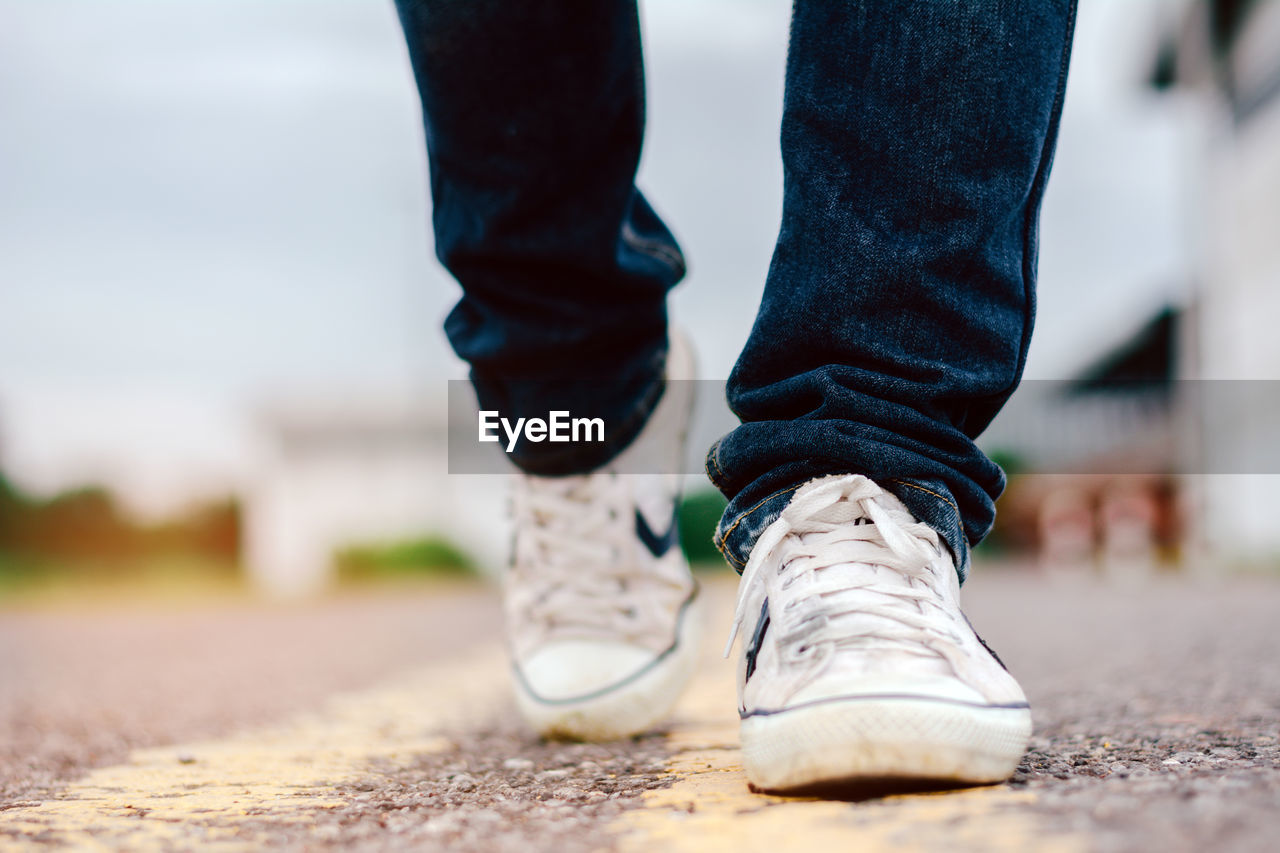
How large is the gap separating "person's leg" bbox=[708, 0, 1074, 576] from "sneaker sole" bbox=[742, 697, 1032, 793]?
174 mm

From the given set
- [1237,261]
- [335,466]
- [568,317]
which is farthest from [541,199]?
[335,466]

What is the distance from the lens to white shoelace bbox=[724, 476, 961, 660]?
30.1 inches

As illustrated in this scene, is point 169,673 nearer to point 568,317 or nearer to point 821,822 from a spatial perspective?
point 568,317

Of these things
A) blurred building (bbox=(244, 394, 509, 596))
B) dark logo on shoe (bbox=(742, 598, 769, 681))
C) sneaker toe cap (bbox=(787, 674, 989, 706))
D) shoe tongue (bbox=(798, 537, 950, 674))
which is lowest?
blurred building (bbox=(244, 394, 509, 596))

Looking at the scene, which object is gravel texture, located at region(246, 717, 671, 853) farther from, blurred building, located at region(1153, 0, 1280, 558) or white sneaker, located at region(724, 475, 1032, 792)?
blurred building, located at region(1153, 0, 1280, 558)

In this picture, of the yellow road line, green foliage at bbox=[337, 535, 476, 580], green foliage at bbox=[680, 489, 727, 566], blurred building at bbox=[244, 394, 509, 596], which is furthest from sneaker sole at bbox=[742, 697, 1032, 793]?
blurred building at bbox=[244, 394, 509, 596]

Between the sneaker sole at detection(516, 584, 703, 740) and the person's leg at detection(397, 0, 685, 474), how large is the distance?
9.6 inches

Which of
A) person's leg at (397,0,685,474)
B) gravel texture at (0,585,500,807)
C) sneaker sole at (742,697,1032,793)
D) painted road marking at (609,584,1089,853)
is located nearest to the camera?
painted road marking at (609,584,1089,853)

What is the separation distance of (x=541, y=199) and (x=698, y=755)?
570 mm

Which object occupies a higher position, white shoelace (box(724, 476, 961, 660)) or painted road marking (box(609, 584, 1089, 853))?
white shoelace (box(724, 476, 961, 660))

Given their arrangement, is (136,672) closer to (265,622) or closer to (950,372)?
(950,372)

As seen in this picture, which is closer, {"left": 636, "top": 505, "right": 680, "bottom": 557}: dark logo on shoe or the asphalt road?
the asphalt road

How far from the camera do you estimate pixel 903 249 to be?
32.8 inches

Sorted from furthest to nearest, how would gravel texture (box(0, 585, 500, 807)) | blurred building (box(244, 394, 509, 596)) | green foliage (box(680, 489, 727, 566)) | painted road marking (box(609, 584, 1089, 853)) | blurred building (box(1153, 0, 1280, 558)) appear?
blurred building (box(244, 394, 509, 596)), green foliage (box(680, 489, 727, 566)), blurred building (box(1153, 0, 1280, 558)), gravel texture (box(0, 585, 500, 807)), painted road marking (box(609, 584, 1089, 853))
